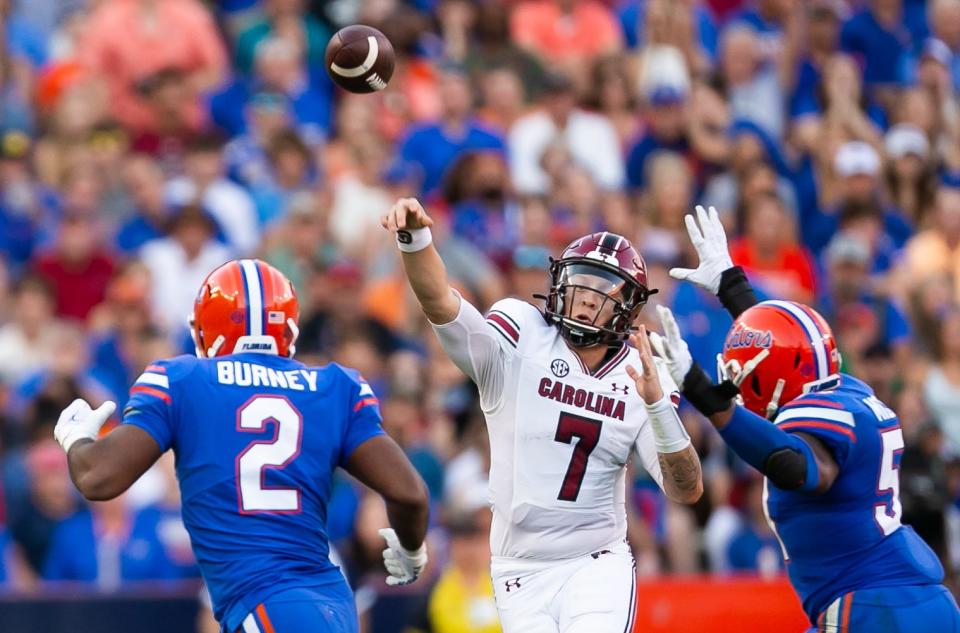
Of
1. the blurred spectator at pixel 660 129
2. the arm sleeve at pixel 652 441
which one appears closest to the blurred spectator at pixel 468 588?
the arm sleeve at pixel 652 441

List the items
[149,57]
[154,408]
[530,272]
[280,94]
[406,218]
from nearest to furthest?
[154,408] → [406,218] → [530,272] → [280,94] → [149,57]

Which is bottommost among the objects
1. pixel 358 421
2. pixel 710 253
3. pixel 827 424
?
pixel 827 424

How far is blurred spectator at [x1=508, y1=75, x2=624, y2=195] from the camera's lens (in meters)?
13.4

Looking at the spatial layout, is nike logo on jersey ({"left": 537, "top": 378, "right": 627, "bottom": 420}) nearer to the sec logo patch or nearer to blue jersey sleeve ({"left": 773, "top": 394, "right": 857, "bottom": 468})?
the sec logo patch

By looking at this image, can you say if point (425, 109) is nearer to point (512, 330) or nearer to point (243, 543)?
point (512, 330)

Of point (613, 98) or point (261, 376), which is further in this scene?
point (613, 98)

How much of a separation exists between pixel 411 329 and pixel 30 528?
Answer: 9.91 ft

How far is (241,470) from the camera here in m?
6.04

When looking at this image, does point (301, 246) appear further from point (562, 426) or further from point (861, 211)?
point (562, 426)

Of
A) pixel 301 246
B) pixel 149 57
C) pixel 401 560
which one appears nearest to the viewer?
pixel 401 560

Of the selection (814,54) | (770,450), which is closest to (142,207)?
(814,54)

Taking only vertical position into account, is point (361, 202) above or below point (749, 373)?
above

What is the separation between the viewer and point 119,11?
13.8m

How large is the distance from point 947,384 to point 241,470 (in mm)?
7061
